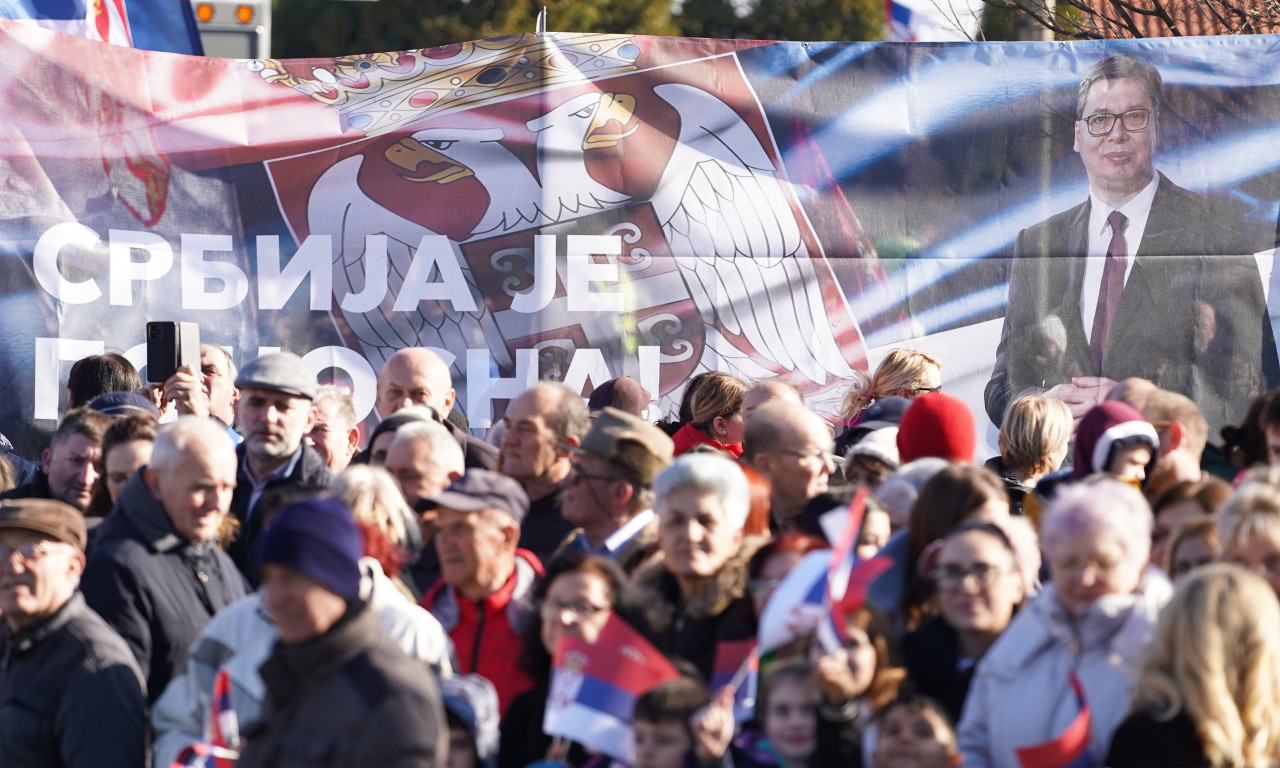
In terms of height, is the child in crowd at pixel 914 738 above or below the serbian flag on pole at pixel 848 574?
below

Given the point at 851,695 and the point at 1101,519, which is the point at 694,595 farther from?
the point at 1101,519

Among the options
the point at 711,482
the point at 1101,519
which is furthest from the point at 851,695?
the point at 711,482

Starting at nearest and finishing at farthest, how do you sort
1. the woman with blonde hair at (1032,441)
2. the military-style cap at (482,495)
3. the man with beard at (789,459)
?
the military-style cap at (482,495) < the man with beard at (789,459) < the woman with blonde hair at (1032,441)

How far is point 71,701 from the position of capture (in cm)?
370

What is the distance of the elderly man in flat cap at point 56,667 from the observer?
369cm

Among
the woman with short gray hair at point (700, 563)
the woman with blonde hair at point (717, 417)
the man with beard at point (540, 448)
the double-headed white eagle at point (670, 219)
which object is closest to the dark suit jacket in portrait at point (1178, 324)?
the double-headed white eagle at point (670, 219)

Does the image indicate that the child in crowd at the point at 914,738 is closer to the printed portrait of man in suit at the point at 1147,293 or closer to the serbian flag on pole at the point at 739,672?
the serbian flag on pole at the point at 739,672

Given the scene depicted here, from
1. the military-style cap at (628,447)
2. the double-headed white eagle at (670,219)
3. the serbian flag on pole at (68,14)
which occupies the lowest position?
the military-style cap at (628,447)

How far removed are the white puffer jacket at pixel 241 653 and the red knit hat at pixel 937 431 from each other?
180 centimetres

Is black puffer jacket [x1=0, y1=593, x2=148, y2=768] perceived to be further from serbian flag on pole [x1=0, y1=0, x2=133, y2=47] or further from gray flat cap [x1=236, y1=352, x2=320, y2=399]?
serbian flag on pole [x1=0, y1=0, x2=133, y2=47]

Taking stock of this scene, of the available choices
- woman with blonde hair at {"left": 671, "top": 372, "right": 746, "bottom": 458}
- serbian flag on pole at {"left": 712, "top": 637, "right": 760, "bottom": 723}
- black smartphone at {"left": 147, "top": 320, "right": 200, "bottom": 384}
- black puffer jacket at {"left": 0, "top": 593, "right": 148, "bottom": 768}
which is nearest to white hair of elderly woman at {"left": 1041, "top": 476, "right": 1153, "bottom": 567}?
serbian flag on pole at {"left": 712, "top": 637, "right": 760, "bottom": 723}

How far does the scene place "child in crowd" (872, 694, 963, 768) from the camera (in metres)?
3.13

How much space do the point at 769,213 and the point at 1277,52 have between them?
2.49 meters

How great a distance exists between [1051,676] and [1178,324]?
15.1 feet
